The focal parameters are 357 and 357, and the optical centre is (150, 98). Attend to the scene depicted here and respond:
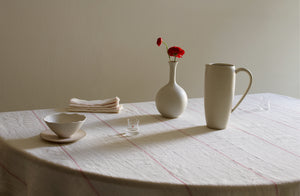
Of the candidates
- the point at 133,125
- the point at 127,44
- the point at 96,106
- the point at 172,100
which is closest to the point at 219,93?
the point at 172,100

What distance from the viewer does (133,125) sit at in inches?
53.5

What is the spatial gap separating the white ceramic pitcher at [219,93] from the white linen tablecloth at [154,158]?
0.05 metres

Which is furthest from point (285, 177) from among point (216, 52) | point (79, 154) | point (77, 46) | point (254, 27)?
point (254, 27)

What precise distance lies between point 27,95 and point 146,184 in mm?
2094

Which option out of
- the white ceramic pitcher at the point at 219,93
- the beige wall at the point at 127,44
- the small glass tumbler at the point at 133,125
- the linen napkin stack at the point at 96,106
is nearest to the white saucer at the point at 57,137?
the small glass tumbler at the point at 133,125

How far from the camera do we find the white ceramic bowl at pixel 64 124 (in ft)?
3.71

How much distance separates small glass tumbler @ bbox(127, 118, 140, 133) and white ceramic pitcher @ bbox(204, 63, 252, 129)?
0.28 metres

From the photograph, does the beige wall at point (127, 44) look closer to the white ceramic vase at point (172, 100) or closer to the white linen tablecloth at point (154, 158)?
the white linen tablecloth at point (154, 158)

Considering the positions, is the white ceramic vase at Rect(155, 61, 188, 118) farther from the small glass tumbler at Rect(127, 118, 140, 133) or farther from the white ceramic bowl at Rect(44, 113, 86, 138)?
the white ceramic bowl at Rect(44, 113, 86, 138)

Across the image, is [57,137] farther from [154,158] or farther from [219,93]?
[219,93]

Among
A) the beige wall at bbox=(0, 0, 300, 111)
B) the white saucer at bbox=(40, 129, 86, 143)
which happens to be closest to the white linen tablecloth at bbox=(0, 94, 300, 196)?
the white saucer at bbox=(40, 129, 86, 143)

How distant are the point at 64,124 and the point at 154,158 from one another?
0.31 meters

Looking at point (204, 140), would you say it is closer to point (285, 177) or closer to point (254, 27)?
point (285, 177)

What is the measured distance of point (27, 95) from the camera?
2.75m
